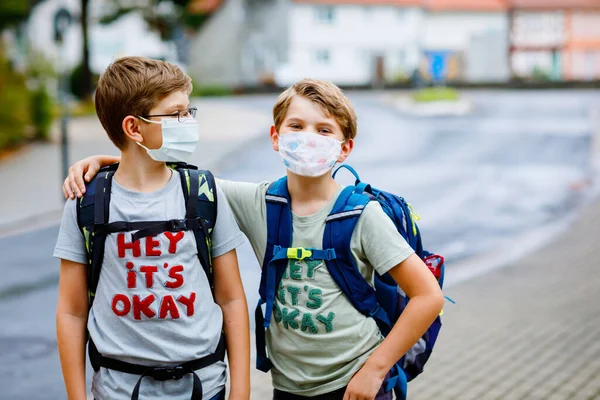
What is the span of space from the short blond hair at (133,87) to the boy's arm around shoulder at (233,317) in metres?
0.50

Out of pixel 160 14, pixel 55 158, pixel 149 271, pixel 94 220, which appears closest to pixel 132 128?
pixel 94 220

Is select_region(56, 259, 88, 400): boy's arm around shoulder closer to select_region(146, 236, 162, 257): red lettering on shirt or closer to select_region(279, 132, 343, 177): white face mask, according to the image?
select_region(146, 236, 162, 257): red lettering on shirt

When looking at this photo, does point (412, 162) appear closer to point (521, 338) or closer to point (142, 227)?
point (521, 338)

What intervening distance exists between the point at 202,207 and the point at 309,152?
377mm

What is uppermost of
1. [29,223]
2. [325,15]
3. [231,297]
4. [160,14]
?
[325,15]

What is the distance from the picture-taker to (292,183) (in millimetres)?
2816

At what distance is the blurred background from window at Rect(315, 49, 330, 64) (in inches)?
5.4

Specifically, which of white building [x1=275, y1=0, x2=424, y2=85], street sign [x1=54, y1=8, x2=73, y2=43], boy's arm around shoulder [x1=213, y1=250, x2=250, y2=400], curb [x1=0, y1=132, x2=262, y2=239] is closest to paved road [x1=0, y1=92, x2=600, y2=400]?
curb [x1=0, y1=132, x2=262, y2=239]

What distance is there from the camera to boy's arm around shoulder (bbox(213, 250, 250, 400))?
2662 millimetres

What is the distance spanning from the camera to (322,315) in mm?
2670

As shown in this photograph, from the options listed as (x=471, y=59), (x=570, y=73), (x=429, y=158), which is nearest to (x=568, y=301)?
(x=429, y=158)

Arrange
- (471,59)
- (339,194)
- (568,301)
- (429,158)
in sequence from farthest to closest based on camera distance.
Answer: (471,59) → (429,158) → (568,301) → (339,194)

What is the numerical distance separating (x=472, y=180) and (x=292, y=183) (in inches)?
555

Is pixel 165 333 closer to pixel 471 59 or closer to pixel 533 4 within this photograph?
pixel 471 59
